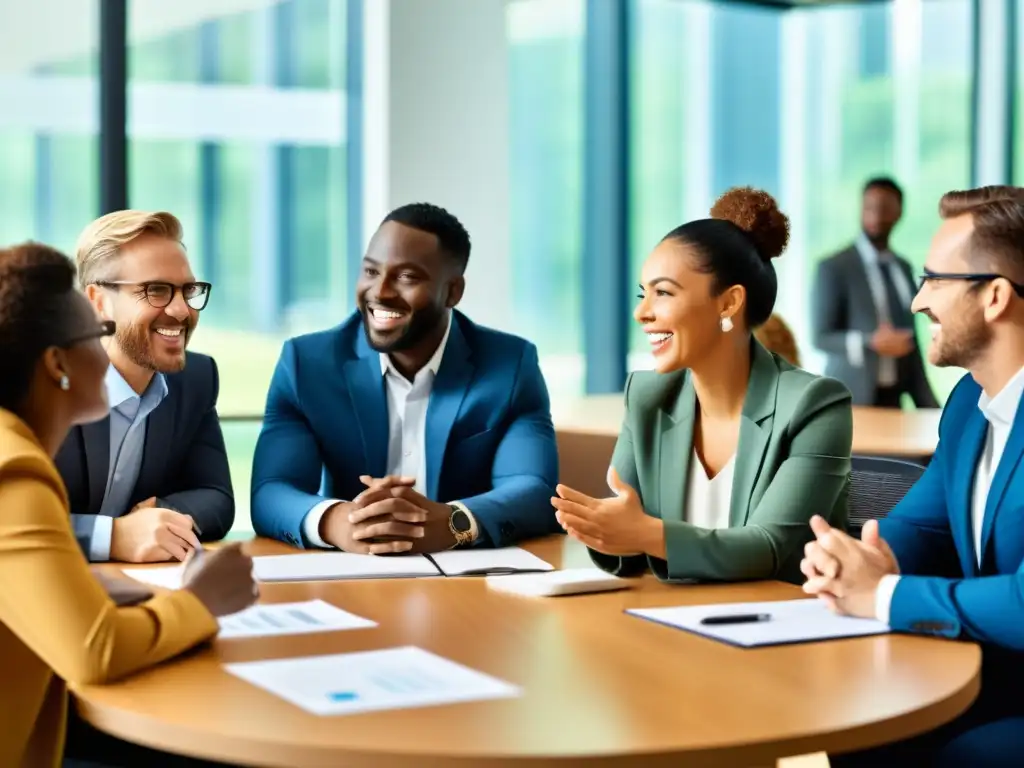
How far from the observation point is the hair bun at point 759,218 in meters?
2.95

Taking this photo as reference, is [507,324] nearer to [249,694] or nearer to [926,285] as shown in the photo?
[926,285]

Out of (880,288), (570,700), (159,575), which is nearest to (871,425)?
(880,288)

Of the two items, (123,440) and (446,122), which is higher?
(446,122)

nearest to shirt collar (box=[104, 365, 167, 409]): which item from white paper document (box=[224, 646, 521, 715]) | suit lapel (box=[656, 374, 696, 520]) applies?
suit lapel (box=[656, 374, 696, 520])

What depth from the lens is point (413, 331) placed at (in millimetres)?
3299

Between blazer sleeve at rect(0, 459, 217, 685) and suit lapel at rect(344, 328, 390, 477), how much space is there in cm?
151

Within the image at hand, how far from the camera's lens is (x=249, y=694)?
5.57 ft

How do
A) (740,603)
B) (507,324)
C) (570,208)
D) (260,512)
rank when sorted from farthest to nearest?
(570,208)
(507,324)
(260,512)
(740,603)

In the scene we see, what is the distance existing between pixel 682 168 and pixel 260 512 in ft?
20.2

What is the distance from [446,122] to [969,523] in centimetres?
521

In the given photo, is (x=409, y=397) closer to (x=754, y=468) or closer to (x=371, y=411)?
(x=371, y=411)

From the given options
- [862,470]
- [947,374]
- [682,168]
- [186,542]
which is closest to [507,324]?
[682,168]

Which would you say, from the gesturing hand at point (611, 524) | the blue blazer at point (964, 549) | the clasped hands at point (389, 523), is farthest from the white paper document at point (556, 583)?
the blue blazer at point (964, 549)

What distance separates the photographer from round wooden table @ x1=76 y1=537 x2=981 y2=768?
1.51m
